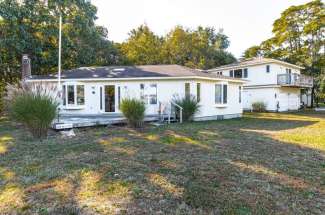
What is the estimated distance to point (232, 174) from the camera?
17.9 feet

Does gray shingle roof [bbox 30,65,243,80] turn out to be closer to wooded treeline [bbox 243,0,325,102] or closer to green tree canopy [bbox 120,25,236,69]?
green tree canopy [bbox 120,25,236,69]

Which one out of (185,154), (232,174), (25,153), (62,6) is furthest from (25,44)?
(232,174)

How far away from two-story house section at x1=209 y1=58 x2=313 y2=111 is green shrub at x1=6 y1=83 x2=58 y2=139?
19957mm

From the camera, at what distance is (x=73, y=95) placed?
16.5 meters

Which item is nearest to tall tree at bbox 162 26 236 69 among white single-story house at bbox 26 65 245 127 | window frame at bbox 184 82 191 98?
white single-story house at bbox 26 65 245 127

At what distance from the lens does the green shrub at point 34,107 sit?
9.30 meters

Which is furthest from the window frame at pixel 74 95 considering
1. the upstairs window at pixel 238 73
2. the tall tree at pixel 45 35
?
the upstairs window at pixel 238 73

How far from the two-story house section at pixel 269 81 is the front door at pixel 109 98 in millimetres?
14236

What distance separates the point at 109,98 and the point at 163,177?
12024mm

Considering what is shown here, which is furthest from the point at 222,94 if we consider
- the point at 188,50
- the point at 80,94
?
the point at 188,50

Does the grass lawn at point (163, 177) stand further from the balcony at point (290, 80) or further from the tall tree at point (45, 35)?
the balcony at point (290, 80)

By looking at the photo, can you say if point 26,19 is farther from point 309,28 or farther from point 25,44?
point 309,28

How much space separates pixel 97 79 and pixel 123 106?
4.49 meters

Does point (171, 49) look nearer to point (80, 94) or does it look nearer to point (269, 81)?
point (269, 81)
